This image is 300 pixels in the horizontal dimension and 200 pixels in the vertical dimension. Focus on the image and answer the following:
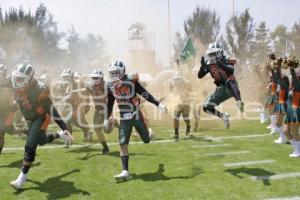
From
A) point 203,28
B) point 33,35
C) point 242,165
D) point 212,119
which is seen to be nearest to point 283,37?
point 203,28

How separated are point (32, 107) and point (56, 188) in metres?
1.50

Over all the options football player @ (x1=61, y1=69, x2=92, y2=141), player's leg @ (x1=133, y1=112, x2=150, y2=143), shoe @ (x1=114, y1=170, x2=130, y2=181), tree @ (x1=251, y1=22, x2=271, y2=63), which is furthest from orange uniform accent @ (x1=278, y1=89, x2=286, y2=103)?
tree @ (x1=251, y1=22, x2=271, y2=63)

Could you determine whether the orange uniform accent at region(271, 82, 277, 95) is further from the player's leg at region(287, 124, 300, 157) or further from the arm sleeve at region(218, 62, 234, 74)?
the arm sleeve at region(218, 62, 234, 74)

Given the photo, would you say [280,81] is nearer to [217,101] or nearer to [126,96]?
[217,101]

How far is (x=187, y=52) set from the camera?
763 inches

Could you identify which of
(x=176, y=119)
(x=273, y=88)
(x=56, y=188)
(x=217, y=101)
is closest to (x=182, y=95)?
(x=176, y=119)

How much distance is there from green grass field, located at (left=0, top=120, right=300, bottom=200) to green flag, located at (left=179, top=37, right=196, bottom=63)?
26.2ft

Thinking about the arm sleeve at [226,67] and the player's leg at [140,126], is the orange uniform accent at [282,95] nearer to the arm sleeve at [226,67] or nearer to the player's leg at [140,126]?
the arm sleeve at [226,67]

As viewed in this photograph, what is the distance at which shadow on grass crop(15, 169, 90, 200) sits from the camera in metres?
6.38

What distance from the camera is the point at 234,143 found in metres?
10.9

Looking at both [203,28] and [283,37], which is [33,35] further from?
[283,37]

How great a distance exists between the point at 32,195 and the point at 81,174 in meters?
1.46

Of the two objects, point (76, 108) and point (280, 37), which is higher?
point (280, 37)

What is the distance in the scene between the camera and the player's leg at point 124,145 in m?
7.15
